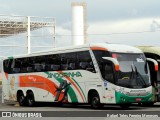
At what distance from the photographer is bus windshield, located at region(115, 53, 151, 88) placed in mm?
20688

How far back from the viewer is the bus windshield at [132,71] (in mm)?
20688

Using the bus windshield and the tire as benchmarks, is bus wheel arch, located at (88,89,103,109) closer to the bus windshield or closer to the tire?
the bus windshield

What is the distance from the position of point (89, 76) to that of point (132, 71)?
2257 mm

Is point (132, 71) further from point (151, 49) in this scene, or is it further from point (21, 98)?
point (21, 98)

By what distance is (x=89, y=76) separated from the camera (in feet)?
71.8

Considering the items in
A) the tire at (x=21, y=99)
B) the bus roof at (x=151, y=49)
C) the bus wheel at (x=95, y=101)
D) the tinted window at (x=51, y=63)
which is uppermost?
the bus roof at (x=151, y=49)

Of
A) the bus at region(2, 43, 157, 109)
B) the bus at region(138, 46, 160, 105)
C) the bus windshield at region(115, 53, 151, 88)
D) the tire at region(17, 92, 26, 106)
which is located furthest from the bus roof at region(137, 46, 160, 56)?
the tire at region(17, 92, 26, 106)

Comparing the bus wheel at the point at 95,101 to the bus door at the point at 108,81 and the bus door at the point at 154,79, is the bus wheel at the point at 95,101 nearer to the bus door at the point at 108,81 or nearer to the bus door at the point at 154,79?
the bus door at the point at 108,81

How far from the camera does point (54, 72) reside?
961 inches

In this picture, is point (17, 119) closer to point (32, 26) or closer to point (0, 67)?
point (0, 67)

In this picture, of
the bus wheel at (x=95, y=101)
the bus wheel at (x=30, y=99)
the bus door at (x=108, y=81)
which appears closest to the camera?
the bus door at (x=108, y=81)

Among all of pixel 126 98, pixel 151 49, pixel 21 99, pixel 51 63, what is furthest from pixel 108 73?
pixel 21 99

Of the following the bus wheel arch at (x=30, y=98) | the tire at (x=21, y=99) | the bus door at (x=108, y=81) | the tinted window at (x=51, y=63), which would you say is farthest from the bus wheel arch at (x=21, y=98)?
the bus door at (x=108, y=81)

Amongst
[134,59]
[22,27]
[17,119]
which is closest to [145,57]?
[134,59]
